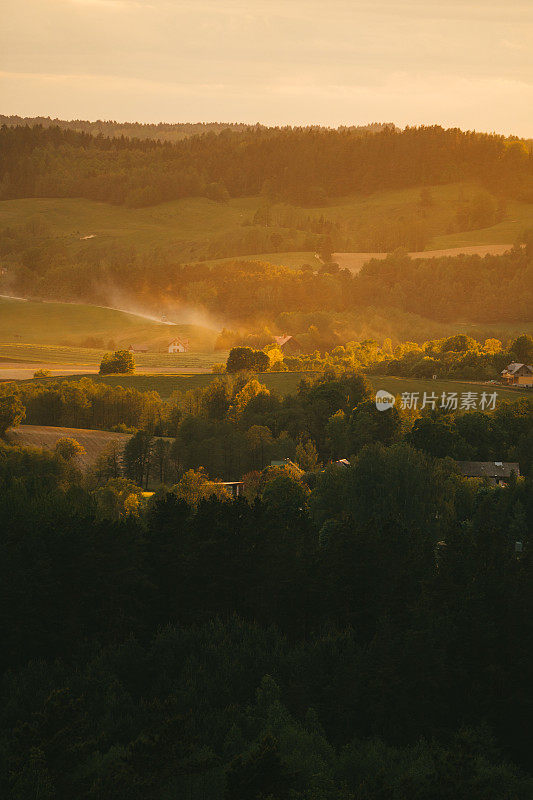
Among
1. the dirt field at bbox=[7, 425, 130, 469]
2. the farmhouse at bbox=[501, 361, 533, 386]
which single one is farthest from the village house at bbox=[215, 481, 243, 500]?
the farmhouse at bbox=[501, 361, 533, 386]

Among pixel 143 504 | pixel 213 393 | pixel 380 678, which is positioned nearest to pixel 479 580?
pixel 380 678

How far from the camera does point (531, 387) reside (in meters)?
122

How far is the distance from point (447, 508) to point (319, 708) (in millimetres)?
36153

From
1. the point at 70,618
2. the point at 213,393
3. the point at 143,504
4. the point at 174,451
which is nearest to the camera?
the point at 70,618

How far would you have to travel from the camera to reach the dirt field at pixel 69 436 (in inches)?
3750

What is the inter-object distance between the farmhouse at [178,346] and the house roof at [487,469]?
105m

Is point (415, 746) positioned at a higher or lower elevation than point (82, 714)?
lower

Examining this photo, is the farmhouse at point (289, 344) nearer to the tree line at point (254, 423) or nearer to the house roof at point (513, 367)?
the house roof at point (513, 367)

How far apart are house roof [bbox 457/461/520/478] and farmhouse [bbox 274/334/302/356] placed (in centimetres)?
9943

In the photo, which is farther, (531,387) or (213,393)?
(531,387)

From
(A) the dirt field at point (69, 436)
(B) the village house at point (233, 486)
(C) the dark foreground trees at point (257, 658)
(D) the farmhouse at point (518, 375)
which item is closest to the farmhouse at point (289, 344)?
(D) the farmhouse at point (518, 375)

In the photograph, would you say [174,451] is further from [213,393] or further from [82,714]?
[82,714]

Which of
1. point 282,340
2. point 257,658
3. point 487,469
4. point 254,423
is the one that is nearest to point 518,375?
point 254,423

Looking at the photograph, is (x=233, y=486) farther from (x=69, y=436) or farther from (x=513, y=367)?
(x=513, y=367)
